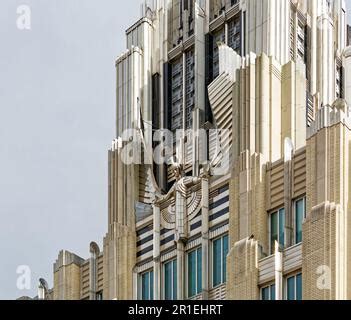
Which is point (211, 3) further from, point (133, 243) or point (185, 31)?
point (133, 243)

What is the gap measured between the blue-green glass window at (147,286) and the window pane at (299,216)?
8972 millimetres

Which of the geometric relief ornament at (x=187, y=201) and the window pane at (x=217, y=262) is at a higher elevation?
the geometric relief ornament at (x=187, y=201)

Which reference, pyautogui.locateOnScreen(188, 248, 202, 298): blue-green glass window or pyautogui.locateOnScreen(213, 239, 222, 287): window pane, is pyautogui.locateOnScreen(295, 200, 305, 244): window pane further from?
pyautogui.locateOnScreen(188, 248, 202, 298): blue-green glass window

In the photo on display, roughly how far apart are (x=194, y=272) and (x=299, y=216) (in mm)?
6605

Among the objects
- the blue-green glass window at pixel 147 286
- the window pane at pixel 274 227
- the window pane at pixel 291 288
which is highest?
→ the window pane at pixel 274 227

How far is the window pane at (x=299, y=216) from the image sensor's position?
68.4 m

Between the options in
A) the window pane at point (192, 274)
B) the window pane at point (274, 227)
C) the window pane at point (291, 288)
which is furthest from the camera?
the window pane at point (192, 274)

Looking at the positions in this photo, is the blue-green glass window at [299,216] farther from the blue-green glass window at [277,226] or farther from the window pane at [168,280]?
the window pane at [168,280]

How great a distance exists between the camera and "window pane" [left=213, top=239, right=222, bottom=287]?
71812mm

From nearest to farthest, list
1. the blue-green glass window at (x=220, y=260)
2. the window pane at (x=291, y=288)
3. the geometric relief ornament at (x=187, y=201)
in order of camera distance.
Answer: the window pane at (x=291, y=288), the blue-green glass window at (x=220, y=260), the geometric relief ornament at (x=187, y=201)

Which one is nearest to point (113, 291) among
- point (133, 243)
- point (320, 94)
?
point (133, 243)

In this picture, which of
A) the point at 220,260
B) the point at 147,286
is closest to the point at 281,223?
the point at 220,260

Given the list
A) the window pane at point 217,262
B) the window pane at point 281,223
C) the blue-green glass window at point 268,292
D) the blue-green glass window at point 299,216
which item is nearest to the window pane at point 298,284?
the blue-green glass window at point 268,292

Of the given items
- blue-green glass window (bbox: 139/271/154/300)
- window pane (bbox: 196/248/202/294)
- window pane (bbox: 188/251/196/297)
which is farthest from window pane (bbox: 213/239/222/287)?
blue-green glass window (bbox: 139/271/154/300)
